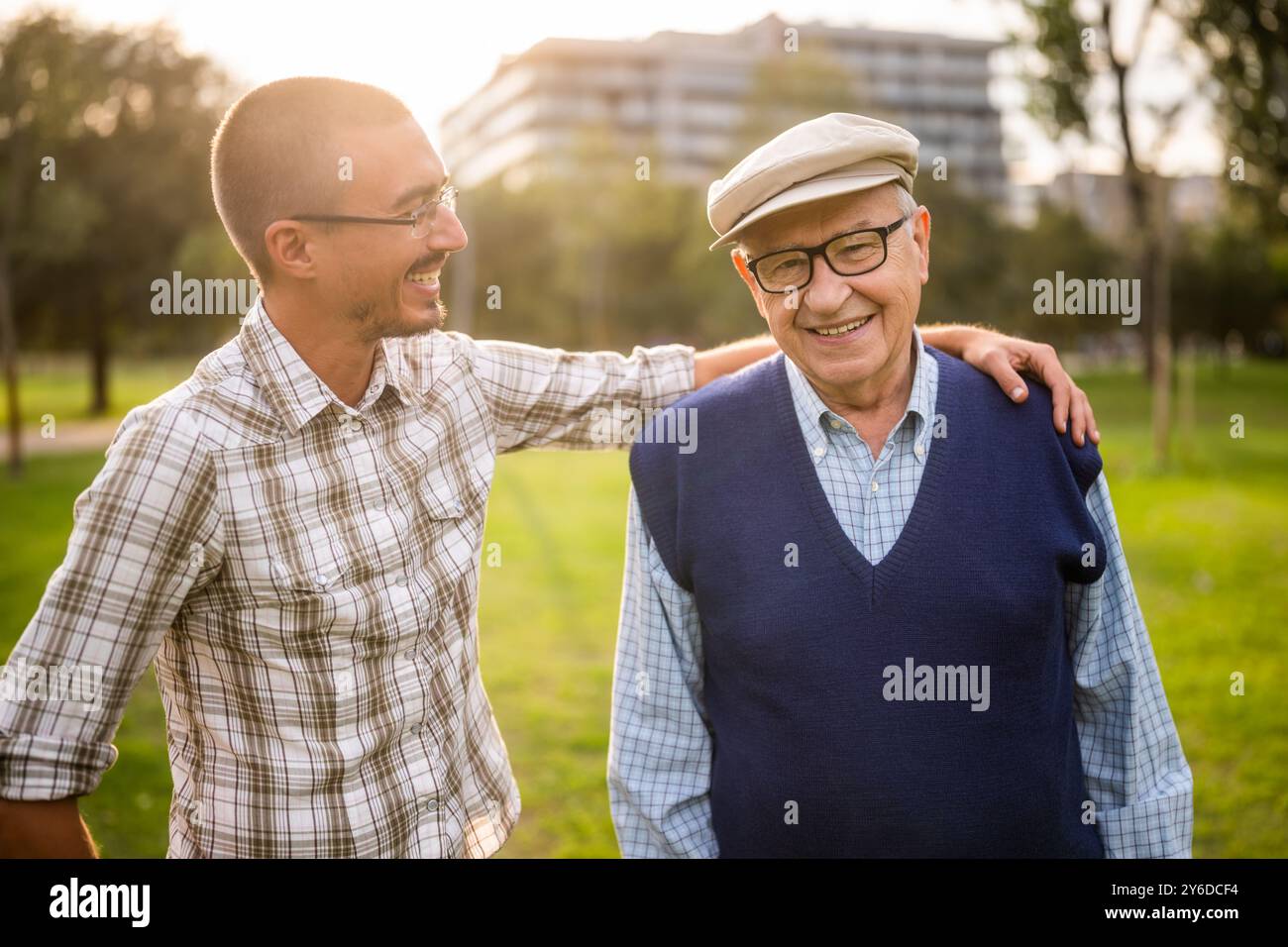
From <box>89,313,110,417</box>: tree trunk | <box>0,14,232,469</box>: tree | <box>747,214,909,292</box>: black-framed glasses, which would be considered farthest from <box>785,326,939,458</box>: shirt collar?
<box>89,313,110,417</box>: tree trunk

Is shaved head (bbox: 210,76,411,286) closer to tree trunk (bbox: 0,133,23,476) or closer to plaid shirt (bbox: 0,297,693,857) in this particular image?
plaid shirt (bbox: 0,297,693,857)

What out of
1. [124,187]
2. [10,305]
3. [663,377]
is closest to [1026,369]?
[663,377]

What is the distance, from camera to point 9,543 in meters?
11.9

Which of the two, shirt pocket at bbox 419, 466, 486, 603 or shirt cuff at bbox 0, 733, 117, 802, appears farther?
shirt pocket at bbox 419, 466, 486, 603

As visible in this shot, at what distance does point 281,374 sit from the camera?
2.29 metres

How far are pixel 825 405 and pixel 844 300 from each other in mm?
280

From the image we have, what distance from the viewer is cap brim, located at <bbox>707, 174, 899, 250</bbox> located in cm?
226

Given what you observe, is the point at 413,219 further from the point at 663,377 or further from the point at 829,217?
the point at 829,217

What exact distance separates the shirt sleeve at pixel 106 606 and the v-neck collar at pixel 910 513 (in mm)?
1345

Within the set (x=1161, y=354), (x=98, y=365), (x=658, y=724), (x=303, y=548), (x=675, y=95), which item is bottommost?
(x=658, y=724)

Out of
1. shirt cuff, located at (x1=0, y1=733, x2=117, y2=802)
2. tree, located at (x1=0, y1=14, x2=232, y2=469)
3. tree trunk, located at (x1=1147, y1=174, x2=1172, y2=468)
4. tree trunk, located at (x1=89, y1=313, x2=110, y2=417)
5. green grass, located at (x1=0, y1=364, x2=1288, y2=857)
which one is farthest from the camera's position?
tree trunk, located at (x1=89, y1=313, x2=110, y2=417)

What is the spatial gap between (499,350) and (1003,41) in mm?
19303

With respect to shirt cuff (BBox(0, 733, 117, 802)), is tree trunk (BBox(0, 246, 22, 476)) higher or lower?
higher

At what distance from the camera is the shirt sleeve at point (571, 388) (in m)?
2.79
